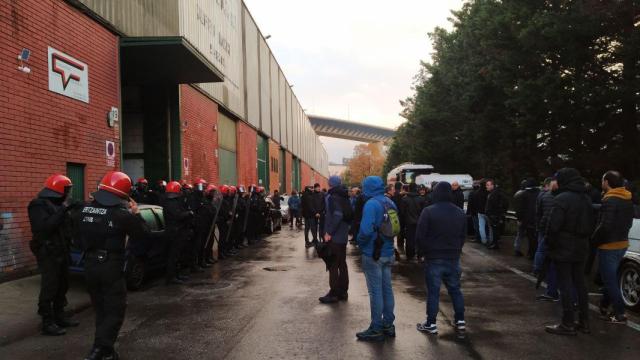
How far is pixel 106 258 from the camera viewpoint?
15.9ft

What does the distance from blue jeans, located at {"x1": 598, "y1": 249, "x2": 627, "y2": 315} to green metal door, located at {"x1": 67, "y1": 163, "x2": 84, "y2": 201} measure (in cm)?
975

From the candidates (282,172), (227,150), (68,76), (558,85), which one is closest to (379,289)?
(68,76)

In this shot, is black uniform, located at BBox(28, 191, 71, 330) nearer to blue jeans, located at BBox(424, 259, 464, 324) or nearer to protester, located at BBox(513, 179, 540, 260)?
blue jeans, located at BBox(424, 259, 464, 324)

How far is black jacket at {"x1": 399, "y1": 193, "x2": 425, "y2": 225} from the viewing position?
11891 mm

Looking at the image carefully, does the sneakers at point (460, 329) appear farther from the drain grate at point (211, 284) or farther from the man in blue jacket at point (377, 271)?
the drain grate at point (211, 284)

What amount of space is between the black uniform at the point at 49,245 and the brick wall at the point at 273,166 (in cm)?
3157

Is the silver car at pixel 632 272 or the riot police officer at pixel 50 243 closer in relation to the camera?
the riot police officer at pixel 50 243

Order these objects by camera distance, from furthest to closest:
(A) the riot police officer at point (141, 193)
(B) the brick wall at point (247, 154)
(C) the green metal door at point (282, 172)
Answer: (C) the green metal door at point (282, 172), (B) the brick wall at point (247, 154), (A) the riot police officer at point (141, 193)

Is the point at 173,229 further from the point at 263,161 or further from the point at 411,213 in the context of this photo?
the point at 263,161

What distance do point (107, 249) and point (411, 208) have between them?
8.18 meters

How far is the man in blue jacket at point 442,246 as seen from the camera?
587 centimetres

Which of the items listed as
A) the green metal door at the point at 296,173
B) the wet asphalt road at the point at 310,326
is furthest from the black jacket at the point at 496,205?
the green metal door at the point at 296,173

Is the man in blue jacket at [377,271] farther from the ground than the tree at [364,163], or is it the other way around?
the tree at [364,163]

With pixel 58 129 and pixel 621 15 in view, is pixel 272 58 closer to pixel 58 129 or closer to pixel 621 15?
pixel 621 15
